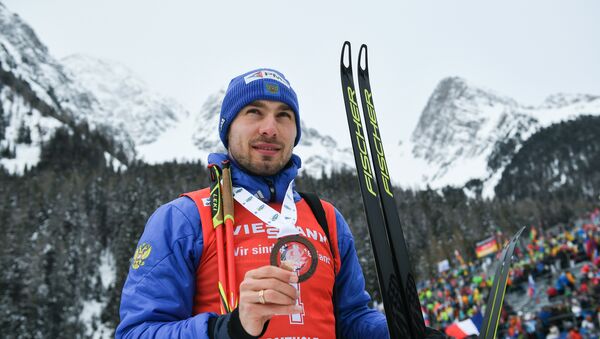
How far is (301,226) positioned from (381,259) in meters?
0.49

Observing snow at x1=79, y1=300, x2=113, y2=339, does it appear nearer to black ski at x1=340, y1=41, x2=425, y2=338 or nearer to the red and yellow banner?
the red and yellow banner

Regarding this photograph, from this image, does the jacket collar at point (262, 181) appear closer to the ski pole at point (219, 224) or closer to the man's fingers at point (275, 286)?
the ski pole at point (219, 224)

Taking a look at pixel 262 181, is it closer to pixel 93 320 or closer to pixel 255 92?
pixel 255 92

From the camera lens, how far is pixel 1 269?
47.1 m

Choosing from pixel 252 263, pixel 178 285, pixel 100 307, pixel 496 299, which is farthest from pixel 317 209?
pixel 100 307

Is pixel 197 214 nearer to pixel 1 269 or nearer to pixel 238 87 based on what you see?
pixel 238 87

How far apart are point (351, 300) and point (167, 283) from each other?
1.22 m

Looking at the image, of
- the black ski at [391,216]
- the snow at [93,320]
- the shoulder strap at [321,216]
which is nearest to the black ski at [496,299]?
the black ski at [391,216]

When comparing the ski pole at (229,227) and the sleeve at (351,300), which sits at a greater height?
the ski pole at (229,227)

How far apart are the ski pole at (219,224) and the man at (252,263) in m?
0.06

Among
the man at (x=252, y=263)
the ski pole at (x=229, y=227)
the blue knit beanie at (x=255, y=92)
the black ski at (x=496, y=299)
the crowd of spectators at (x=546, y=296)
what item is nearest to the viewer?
the man at (x=252, y=263)

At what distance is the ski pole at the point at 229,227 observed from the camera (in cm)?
199

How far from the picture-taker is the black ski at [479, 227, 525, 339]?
2.44 metres

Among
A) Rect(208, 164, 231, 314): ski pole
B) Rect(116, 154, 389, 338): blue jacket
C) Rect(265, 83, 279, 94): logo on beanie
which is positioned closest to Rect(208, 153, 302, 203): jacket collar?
Rect(116, 154, 389, 338): blue jacket
